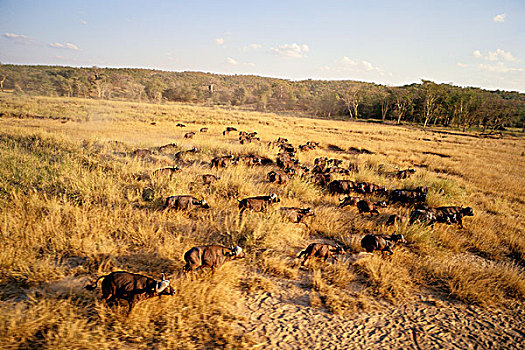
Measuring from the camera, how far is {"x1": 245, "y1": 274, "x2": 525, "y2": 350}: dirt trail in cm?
310

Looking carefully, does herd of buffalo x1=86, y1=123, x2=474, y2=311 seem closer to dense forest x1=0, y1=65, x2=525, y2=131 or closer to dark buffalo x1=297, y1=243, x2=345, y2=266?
dark buffalo x1=297, y1=243, x2=345, y2=266

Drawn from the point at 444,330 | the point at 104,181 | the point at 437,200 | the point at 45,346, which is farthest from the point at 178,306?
the point at 437,200

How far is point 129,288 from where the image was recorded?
3.07 metres

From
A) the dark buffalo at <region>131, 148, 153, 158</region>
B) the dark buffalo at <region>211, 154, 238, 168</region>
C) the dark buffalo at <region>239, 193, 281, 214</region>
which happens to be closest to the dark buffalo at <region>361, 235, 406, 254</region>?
the dark buffalo at <region>239, 193, 281, 214</region>

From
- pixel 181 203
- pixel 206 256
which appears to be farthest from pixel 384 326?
pixel 181 203

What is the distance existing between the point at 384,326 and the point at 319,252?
140cm

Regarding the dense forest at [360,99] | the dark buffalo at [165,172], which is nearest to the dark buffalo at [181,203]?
the dark buffalo at [165,172]

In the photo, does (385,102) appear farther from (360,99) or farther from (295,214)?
(295,214)

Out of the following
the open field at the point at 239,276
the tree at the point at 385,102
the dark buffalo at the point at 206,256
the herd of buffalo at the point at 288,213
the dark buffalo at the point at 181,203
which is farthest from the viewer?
the tree at the point at 385,102

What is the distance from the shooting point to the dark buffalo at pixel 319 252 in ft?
14.3

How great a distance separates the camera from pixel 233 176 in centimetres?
792

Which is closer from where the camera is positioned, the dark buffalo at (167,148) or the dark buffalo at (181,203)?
the dark buffalo at (181,203)

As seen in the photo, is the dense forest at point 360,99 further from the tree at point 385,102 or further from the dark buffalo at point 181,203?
the dark buffalo at point 181,203

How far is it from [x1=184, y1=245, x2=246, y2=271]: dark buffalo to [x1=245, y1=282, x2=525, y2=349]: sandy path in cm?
73
